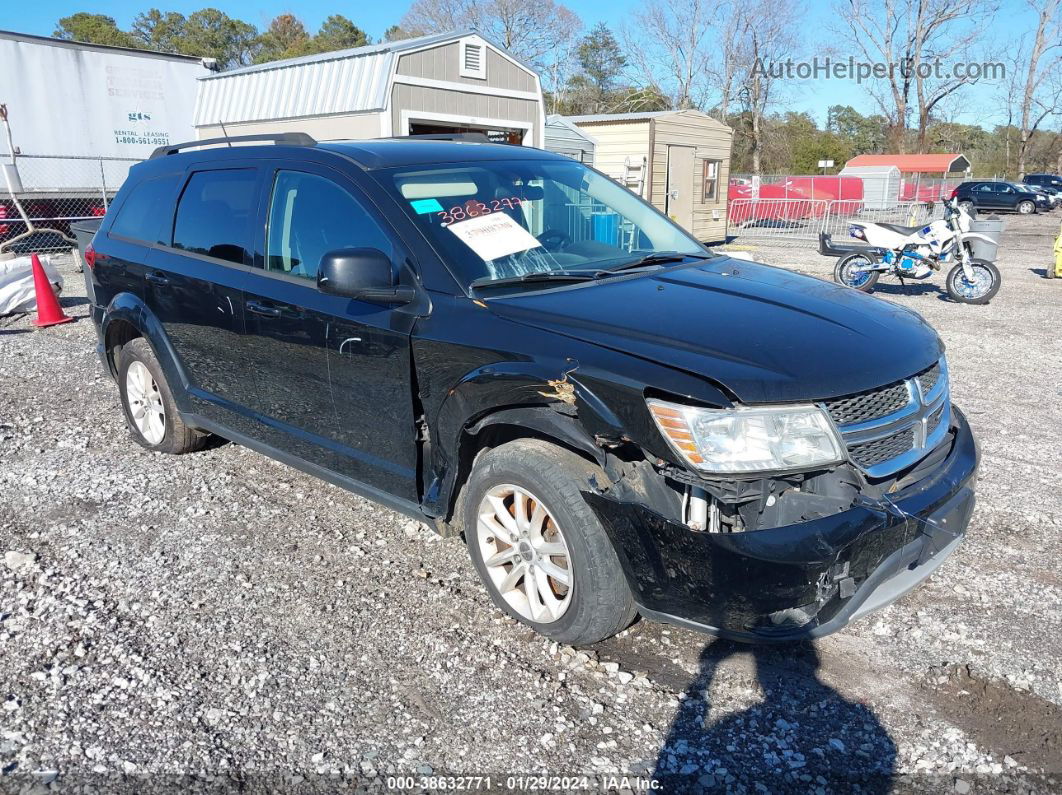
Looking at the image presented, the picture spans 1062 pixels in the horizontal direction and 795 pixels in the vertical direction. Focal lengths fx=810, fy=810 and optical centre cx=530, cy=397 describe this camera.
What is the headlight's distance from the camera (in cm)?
251

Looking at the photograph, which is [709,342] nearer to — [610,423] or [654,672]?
[610,423]

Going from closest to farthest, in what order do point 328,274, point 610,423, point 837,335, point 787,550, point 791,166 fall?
point 787,550 → point 610,423 → point 837,335 → point 328,274 → point 791,166

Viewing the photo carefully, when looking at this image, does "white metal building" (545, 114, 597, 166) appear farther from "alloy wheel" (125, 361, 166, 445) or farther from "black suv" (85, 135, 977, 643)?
"black suv" (85, 135, 977, 643)

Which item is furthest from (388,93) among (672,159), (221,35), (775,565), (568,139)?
(221,35)

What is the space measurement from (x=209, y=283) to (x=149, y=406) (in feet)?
4.53

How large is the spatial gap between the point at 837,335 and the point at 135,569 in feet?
10.6

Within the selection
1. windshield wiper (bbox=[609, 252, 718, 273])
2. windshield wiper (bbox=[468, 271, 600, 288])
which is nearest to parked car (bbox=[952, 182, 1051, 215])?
windshield wiper (bbox=[609, 252, 718, 273])

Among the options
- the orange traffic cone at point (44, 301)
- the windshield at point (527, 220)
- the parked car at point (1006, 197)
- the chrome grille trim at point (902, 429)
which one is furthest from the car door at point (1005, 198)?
the chrome grille trim at point (902, 429)

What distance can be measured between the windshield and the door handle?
2.69 feet

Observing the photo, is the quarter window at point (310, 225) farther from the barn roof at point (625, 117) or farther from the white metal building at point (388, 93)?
the barn roof at point (625, 117)

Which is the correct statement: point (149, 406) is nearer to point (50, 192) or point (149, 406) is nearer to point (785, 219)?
point (50, 192)

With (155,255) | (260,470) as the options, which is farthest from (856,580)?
(155,255)

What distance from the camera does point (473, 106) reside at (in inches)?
593

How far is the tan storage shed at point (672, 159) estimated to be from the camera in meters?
18.2
